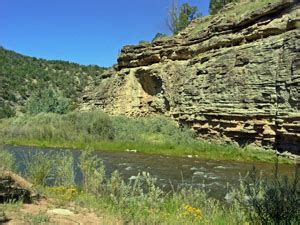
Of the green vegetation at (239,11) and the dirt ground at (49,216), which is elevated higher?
the green vegetation at (239,11)

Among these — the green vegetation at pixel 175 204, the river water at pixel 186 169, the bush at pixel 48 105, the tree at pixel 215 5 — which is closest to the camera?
the green vegetation at pixel 175 204

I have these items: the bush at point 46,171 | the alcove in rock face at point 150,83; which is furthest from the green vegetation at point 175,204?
the alcove in rock face at point 150,83

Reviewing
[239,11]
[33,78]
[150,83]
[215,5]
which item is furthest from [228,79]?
[33,78]

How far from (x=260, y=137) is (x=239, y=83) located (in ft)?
11.3

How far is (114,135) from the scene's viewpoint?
27.8 metres

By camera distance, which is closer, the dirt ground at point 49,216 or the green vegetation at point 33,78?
the dirt ground at point 49,216

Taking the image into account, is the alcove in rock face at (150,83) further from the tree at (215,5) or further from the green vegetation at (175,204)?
the green vegetation at (175,204)

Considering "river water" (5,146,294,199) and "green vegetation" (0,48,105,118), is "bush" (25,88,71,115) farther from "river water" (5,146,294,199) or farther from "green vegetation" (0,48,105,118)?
"river water" (5,146,294,199)

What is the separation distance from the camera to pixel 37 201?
22.9 feet

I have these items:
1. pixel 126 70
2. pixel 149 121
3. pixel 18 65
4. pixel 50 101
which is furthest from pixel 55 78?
pixel 149 121

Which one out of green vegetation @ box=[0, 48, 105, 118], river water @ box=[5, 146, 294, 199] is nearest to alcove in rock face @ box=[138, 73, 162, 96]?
river water @ box=[5, 146, 294, 199]

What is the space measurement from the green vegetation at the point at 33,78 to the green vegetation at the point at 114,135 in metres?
16.2

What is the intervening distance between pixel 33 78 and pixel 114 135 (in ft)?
132

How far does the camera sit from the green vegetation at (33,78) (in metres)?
54.7
